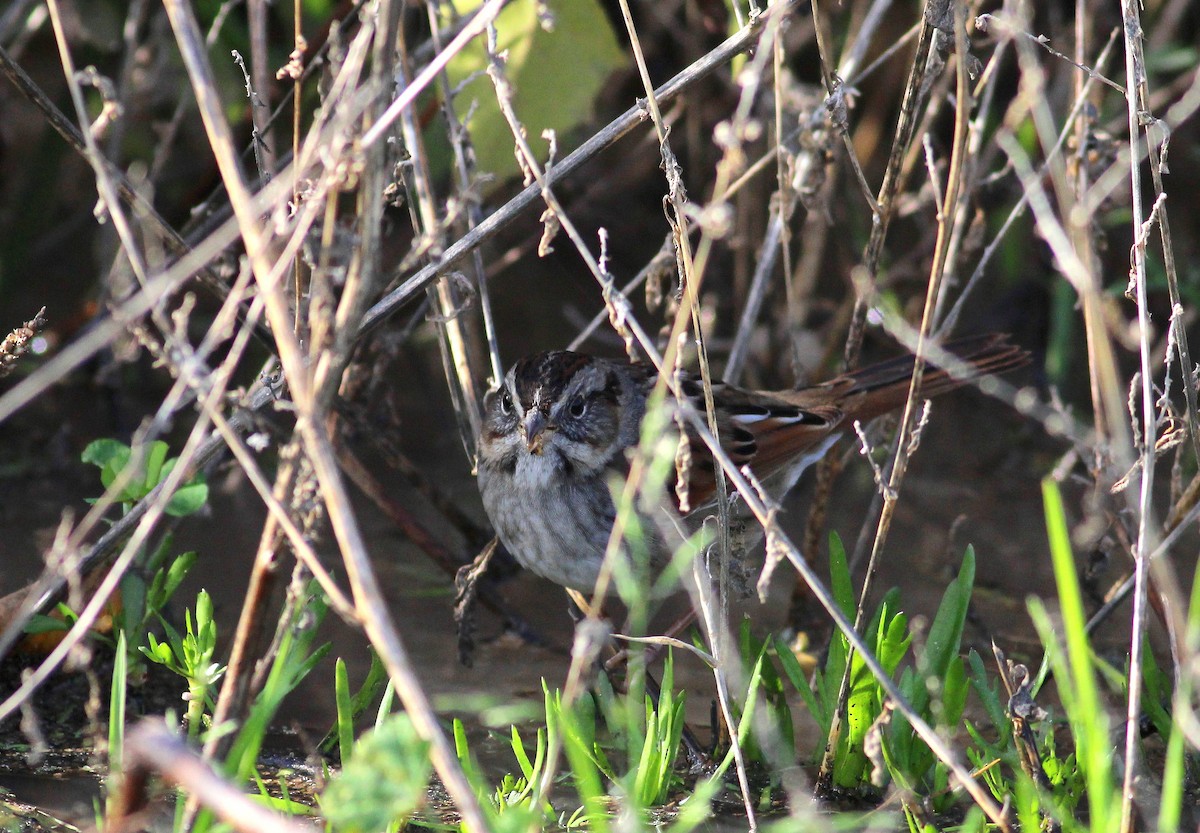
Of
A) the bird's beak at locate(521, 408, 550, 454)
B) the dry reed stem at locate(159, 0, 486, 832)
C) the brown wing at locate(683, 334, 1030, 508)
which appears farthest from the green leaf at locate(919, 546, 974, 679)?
the dry reed stem at locate(159, 0, 486, 832)

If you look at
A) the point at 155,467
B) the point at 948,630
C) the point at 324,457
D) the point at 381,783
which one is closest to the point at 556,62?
the point at 155,467

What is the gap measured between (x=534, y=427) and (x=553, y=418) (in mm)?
83

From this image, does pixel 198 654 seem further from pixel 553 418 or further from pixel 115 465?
pixel 553 418

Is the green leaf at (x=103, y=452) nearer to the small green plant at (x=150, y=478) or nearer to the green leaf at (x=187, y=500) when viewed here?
the small green plant at (x=150, y=478)

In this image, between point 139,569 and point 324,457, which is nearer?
point 324,457

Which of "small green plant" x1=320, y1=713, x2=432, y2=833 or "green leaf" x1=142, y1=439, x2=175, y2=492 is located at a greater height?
"green leaf" x1=142, y1=439, x2=175, y2=492

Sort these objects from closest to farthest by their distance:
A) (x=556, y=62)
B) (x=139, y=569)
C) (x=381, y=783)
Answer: (x=381, y=783)
(x=139, y=569)
(x=556, y=62)

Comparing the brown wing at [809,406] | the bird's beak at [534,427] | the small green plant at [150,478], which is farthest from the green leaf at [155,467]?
the brown wing at [809,406]

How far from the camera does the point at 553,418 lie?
2.68 m

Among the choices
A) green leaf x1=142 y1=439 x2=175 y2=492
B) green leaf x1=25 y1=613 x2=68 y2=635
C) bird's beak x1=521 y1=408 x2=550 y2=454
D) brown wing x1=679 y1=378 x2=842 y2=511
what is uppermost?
green leaf x1=142 y1=439 x2=175 y2=492

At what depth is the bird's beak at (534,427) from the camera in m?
2.61

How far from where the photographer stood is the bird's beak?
2605 mm

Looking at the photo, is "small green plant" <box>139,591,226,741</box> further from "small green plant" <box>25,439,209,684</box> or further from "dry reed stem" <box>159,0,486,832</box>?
"dry reed stem" <box>159,0,486,832</box>

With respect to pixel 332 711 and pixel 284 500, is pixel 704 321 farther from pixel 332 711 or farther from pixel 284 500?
pixel 332 711
